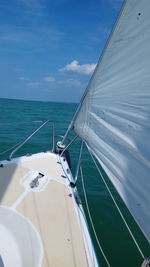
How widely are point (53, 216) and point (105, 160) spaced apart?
900mm

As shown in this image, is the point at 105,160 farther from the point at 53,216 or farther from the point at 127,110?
the point at 53,216

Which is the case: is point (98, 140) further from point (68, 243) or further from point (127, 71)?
point (68, 243)

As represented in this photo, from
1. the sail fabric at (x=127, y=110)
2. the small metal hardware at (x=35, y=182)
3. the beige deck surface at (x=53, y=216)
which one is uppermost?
the sail fabric at (x=127, y=110)

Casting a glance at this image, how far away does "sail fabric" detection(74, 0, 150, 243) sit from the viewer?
157 cm

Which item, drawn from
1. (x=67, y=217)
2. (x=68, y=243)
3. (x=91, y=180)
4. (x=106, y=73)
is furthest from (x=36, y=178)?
(x=91, y=180)

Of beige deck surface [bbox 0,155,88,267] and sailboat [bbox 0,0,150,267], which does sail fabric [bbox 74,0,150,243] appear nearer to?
sailboat [bbox 0,0,150,267]

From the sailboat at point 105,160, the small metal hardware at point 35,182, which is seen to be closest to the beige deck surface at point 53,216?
the sailboat at point 105,160

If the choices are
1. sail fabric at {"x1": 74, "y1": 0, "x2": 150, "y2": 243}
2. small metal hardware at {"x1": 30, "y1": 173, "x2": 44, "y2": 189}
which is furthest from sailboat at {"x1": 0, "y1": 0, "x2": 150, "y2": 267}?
small metal hardware at {"x1": 30, "y1": 173, "x2": 44, "y2": 189}

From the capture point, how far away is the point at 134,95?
1801 mm

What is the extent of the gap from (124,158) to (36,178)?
5.42 feet

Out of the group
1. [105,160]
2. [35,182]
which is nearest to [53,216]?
[35,182]

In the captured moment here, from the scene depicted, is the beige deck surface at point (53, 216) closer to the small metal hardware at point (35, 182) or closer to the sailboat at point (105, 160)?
the sailboat at point (105, 160)

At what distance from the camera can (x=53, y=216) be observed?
2465 millimetres

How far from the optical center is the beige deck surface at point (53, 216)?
6.57 feet
